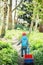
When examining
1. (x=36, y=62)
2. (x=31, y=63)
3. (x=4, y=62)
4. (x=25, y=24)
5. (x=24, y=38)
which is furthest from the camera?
(x=25, y=24)

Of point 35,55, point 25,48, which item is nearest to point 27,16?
point 25,48

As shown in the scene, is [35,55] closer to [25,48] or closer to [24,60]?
[24,60]

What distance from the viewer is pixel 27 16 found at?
36531 millimetres

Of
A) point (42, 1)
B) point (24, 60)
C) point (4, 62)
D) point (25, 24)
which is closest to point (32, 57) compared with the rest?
point (24, 60)

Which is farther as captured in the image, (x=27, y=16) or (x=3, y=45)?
(x=27, y=16)

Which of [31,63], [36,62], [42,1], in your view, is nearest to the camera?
[31,63]

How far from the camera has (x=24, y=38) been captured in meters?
13.8

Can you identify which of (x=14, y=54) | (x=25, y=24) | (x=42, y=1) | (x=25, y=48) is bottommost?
(x=25, y=24)

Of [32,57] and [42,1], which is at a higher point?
[42,1]

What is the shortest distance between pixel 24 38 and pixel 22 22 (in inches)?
909

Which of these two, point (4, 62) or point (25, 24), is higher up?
point (4, 62)

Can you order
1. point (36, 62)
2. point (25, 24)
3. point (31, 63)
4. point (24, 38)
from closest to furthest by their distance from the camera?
point (31, 63)
point (36, 62)
point (24, 38)
point (25, 24)

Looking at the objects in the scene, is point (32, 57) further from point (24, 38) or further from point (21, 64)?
point (24, 38)

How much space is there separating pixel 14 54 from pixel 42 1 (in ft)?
9.70
